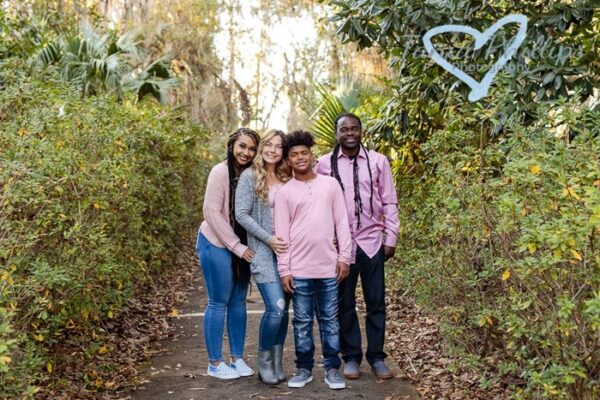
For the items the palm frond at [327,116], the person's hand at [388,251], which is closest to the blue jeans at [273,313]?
the person's hand at [388,251]

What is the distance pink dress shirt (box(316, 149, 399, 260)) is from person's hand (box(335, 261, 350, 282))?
27 cm

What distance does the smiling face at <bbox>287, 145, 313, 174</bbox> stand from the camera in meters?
5.76

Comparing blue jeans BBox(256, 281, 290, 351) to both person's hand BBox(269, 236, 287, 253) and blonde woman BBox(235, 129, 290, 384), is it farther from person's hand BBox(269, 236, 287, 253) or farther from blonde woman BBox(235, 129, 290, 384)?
person's hand BBox(269, 236, 287, 253)

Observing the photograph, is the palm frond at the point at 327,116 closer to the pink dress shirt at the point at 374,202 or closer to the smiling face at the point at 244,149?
the pink dress shirt at the point at 374,202

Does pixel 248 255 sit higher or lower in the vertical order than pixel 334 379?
higher

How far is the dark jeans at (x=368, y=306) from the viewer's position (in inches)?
238

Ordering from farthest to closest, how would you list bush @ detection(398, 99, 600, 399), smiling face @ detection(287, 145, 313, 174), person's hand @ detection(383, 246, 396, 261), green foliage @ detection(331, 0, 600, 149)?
person's hand @ detection(383, 246, 396, 261) < smiling face @ detection(287, 145, 313, 174) < green foliage @ detection(331, 0, 600, 149) < bush @ detection(398, 99, 600, 399)

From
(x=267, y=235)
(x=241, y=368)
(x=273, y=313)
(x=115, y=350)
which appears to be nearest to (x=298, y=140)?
(x=267, y=235)

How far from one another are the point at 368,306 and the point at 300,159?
1.28 meters

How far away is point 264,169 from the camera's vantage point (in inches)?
234

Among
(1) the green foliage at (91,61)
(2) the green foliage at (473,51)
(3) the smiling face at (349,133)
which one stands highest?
(1) the green foliage at (91,61)

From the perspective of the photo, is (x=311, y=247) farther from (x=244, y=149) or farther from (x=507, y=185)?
(x=507, y=185)

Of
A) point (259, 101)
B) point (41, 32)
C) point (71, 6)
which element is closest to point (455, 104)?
point (41, 32)

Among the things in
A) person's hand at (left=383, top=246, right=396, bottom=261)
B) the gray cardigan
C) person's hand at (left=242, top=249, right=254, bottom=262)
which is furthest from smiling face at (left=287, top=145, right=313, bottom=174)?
person's hand at (left=383, top=246, right=396, bottom=261)
